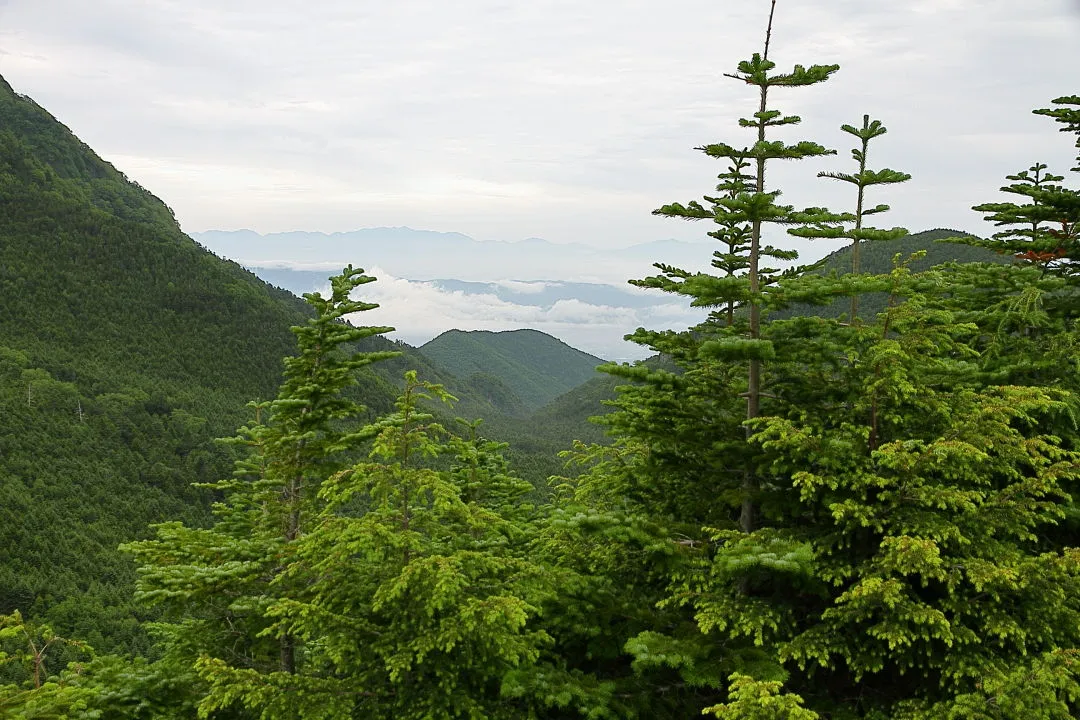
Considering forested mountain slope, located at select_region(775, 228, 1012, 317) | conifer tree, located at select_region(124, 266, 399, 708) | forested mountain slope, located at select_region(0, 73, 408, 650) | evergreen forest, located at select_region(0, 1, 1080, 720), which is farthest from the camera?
forested mountain slope, located at select_region(775, 228, 1012, 317)

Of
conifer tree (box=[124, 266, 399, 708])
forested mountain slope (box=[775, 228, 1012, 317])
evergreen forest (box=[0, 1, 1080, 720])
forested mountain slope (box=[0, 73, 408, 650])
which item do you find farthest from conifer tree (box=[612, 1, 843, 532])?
forested mountain slope (box=[775, 228, 1012, 317])

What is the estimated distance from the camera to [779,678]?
6852 mm

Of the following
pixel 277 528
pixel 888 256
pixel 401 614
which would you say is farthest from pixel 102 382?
pixel 888 256

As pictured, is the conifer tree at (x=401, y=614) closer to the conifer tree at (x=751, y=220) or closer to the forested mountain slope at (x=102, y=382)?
the conifer tree at (x=751, y=220)

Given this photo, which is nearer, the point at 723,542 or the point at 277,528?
the point at 723,542

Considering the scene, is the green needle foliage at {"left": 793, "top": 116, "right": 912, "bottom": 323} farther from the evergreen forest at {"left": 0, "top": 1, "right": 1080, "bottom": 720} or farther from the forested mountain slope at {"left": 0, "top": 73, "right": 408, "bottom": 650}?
the forested mountain slope at {"left": 0, "top": 73, "right": 408, "bottom": 650}

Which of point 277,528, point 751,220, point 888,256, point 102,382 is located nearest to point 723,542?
point 751,220

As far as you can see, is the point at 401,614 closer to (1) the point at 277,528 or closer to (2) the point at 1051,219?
(1) the point at 277,528

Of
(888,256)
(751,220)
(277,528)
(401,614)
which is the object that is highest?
(888,256)

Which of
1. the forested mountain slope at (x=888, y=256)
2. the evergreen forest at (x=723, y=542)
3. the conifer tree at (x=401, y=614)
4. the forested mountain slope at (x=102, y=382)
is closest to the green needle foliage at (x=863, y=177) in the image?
the evergreen forest at (x=723, y=542)

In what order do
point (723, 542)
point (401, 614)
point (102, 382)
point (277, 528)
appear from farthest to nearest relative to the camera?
point (102, 382) → point (277, 528) → point (723, 542) → point (401, 614)

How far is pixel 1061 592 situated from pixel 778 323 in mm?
4161

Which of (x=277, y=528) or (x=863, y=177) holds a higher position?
(x=863, y=177)

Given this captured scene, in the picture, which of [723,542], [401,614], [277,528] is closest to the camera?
[401,614]
